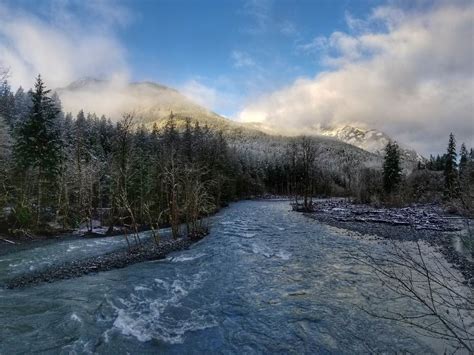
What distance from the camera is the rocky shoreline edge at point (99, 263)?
18750mm

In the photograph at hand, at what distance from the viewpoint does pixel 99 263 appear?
22.2 m

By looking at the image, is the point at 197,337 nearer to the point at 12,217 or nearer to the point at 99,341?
the point at 99,341

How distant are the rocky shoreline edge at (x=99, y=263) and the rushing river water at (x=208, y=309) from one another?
0.92m

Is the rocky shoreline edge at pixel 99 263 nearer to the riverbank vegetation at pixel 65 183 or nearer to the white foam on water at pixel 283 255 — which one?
the riverbank vegetation at pixel 65 183

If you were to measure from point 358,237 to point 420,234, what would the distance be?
6618 millimetres

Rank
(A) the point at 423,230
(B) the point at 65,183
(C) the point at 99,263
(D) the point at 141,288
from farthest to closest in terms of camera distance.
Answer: (B) the point at 65,183 → (A) the point at 423,230 → (C) the point at 99,263 → (D) the point at 141,288

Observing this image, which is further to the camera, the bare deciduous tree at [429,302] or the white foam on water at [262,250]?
the white foam on water at [262,250]

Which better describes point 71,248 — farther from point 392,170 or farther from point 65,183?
point 392,170

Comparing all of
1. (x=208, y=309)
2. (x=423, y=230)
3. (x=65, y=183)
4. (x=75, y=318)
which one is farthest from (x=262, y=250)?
(x=65, y=183)

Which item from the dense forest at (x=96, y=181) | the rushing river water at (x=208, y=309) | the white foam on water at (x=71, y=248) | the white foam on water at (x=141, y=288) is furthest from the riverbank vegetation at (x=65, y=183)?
the white foam on water at (x=141, y=288)

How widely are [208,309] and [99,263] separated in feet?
35.9

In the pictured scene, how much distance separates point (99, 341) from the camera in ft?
38.2

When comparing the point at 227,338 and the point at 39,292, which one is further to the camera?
the point at 39,292

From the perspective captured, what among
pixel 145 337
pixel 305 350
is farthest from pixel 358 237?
pixel 145 337
